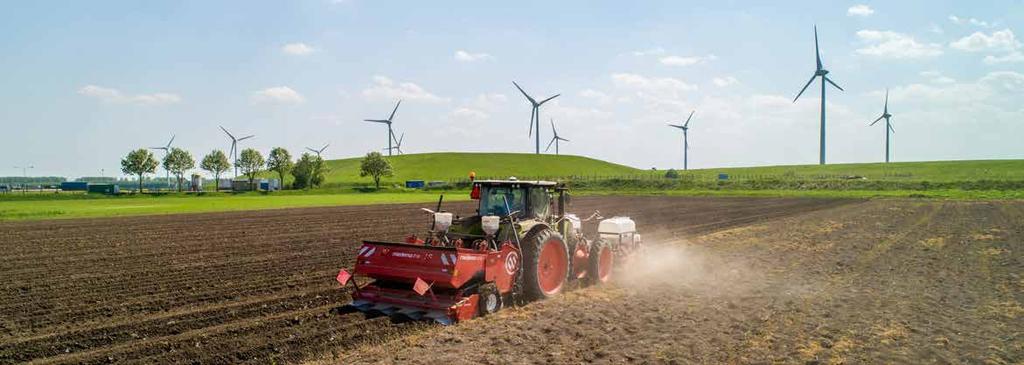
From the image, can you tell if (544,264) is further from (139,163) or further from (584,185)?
(139,163)

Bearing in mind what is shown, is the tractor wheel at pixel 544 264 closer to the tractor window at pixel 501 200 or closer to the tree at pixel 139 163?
the tractor window at pixel 501 200

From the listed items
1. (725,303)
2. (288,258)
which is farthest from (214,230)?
(725,303)

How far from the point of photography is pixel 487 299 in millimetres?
8750

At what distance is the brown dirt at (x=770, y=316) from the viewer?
700cm

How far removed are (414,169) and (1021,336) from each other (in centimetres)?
11688

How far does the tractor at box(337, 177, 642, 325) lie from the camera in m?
8.46

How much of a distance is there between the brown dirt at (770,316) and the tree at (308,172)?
3119 inches

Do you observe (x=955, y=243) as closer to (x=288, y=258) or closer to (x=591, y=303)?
(x=591, y=303)

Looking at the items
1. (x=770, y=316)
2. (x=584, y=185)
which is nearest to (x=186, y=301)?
(x=770, y=316)

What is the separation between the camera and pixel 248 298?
1008cm

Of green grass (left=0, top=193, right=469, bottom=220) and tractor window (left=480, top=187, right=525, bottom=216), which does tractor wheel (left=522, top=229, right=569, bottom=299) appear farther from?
green grass (left=0, top=193, right=469, bottom=220)

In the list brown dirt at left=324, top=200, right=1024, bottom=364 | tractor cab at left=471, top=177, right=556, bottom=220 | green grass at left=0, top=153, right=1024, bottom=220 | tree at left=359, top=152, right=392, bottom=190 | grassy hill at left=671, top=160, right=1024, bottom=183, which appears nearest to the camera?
brown dirt at left=324, top=200, right=1024, bottom=364

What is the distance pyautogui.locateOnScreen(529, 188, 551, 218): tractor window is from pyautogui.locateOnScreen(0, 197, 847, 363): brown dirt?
4.67ft

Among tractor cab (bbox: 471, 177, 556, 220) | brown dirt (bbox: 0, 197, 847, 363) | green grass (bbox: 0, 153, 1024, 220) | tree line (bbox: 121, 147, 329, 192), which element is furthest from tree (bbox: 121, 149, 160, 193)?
tractor cab (bbox: 471, 177, 556, 220)
